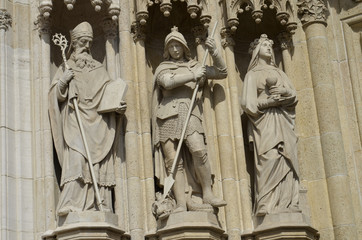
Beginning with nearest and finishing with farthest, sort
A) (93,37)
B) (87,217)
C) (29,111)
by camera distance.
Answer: (87,217), (29,111), (93,37)

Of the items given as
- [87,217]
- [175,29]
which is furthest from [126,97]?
[87,217]

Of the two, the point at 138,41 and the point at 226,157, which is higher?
the point at 138,41

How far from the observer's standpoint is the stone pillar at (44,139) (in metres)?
10.9

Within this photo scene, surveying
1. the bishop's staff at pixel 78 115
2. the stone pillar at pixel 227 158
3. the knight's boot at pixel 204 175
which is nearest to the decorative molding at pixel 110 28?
the bishop's staff at pixel 78 115

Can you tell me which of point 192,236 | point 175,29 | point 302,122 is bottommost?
point 192,236

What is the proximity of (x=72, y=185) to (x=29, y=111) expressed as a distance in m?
1.26

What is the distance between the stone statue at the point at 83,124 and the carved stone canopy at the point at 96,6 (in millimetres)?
→ 289

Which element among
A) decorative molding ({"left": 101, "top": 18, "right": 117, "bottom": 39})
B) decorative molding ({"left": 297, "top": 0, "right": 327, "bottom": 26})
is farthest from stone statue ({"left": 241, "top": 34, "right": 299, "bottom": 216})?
decorative molding ({"left": 101, "top": 18, "right": 117, "bottom": 39})

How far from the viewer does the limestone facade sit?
11008 mm

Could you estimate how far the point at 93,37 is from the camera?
39.6 feet

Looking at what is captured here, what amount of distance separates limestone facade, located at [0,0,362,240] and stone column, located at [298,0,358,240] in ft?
0.05

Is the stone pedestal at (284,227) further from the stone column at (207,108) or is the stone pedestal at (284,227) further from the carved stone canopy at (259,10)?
the carved stone canopy at (259,10)

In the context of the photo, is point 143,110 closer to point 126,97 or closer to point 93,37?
point 126,97

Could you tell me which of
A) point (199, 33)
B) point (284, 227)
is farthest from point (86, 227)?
point (199, 33)
